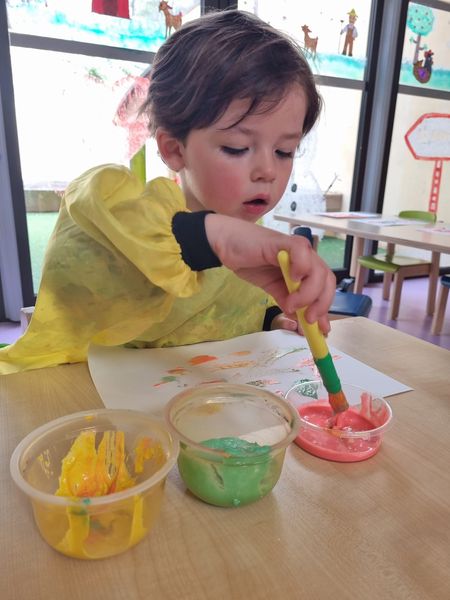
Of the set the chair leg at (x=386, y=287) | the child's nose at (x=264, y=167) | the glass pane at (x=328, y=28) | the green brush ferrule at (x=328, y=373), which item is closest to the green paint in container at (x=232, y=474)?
the green brush ferrule at (x=328, y=373)

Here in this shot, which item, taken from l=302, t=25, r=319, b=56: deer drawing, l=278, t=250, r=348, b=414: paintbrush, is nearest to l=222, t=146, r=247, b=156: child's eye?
l=278, t=250, r=348, b=414: paintbrush

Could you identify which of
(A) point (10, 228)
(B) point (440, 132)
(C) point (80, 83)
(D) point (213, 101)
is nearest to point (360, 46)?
(B) point (440, 132)

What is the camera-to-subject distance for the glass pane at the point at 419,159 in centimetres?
341

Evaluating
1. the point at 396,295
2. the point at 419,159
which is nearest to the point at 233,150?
the point at 396,295

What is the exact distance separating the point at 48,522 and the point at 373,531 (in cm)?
25

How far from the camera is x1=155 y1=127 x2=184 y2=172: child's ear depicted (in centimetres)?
75

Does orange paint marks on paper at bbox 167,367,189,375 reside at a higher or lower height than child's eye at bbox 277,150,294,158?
lower

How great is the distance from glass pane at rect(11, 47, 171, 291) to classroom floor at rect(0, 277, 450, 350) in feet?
1.05

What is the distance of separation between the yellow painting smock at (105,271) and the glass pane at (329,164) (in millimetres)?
2347

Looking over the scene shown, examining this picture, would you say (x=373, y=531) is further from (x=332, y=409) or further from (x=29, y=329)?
(x=29, y=329)

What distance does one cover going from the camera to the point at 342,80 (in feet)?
9.98

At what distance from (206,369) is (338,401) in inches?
8.4

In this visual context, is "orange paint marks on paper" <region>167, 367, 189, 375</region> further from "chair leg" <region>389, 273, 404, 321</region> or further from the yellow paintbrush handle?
"chair leg" <region>389, 273, 404, 321</region>

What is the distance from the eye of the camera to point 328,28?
114 inches
